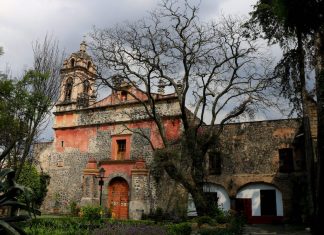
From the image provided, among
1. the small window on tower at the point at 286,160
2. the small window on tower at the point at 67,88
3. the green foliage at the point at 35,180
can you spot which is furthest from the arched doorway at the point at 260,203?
the small window on tower at the point at 67,88

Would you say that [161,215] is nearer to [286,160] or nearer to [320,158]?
[286,160]

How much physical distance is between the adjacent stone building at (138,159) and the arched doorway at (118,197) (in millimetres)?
67

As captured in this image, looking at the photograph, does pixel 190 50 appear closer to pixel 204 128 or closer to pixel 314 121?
pixel 204 128

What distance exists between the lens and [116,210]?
24562mm

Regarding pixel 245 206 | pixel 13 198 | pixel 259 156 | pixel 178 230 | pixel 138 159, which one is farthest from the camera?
pixel 138 159

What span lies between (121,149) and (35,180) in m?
6.93

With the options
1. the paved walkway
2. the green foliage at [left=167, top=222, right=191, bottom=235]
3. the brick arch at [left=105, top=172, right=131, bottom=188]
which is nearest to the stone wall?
the paved walkway

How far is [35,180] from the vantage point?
26.4 meters

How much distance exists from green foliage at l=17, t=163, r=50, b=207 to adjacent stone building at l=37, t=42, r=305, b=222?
1.70 ft

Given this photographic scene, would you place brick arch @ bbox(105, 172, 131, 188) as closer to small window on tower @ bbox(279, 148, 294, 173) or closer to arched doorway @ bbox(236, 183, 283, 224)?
arched doorway @ bbox(236, 183, 283, 224)

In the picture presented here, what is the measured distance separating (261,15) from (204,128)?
9.58 meters

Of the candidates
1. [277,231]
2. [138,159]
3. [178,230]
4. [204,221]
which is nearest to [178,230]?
[178,230]

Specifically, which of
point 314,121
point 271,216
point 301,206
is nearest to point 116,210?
point 271,216

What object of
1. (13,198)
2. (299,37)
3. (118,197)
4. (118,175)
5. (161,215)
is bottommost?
(161,215)
